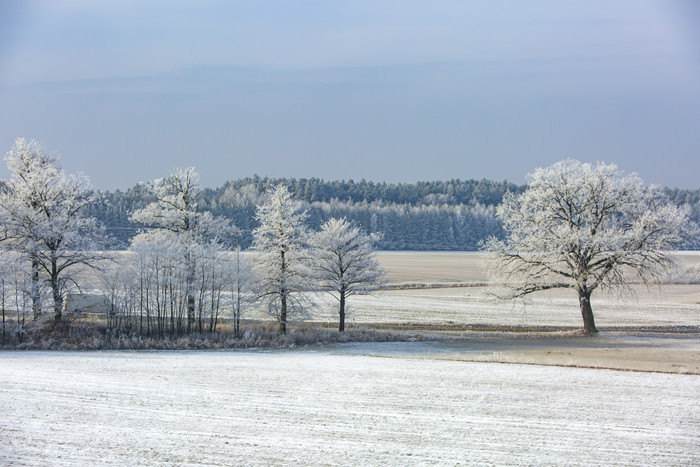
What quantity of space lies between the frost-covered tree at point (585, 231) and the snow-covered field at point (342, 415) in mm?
15334

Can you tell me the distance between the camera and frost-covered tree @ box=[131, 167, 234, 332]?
132 ft

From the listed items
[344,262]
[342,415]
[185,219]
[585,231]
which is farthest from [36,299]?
[585,231]

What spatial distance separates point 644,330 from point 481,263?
11.9 meters

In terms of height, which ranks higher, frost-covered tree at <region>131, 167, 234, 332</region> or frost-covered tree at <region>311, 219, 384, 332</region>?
frost-covered tree at <region>131, 167, 234, 332</region>

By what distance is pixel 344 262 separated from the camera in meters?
42.2

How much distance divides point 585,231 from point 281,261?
20036 mm

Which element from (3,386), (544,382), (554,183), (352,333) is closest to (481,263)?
(554,183)

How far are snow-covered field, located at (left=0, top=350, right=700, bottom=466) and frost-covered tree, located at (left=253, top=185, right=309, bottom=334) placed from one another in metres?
14.2

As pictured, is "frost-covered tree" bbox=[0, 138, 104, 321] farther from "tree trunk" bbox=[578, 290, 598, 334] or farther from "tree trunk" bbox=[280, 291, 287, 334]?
"tree trunk" bbox=[578, 290, 598, 334]

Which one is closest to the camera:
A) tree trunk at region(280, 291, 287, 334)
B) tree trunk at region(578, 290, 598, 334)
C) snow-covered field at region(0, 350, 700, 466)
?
snow-covered field at region(0, 350, 700, 466)

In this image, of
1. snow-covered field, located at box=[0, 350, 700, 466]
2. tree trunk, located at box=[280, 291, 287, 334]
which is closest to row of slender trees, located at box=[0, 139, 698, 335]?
tree trunk, located at box=[280, 291, 287, 334]

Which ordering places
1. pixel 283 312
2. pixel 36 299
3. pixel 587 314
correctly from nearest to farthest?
pixel 36 299
pixel 587 314
pixel 283 312

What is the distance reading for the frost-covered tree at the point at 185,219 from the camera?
40.1 meters

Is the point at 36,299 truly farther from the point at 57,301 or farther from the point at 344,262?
the point at 344,262
